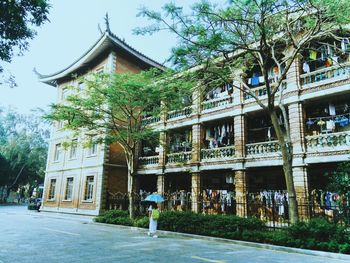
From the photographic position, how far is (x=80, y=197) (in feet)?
71.6

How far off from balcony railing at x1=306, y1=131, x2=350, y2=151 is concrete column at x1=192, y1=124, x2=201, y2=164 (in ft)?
20.5

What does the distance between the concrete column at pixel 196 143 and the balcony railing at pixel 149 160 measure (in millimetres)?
3223

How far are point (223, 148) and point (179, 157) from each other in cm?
334

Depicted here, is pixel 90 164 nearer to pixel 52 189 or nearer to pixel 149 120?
pixel 149 120

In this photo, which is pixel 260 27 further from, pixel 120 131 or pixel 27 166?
pixel 27 166

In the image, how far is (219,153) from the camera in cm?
1689

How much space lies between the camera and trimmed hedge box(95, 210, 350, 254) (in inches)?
330

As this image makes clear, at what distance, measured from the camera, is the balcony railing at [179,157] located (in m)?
18.4

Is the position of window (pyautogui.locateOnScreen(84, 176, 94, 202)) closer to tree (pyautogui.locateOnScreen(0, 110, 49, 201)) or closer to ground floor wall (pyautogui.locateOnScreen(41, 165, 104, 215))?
ground floor wall (pyautogui.locateOnScreen(41, 165, 104, 215))

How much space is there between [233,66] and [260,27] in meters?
3.01

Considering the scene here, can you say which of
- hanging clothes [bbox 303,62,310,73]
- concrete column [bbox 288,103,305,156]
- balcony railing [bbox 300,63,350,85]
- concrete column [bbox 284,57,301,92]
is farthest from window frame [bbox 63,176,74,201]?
hanging clothes [bbox 303,62,310,73]

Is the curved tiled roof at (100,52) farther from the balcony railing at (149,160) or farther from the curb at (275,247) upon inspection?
the curb at (275,247)

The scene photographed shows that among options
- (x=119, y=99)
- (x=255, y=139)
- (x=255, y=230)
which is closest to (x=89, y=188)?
(x=119, y=99)

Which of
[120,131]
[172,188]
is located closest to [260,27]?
[120,131]
